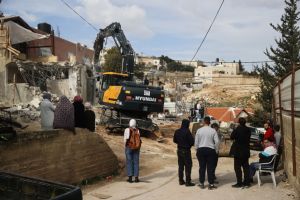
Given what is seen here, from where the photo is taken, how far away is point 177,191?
11.2m

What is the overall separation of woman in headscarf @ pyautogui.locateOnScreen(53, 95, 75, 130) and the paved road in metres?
1.75

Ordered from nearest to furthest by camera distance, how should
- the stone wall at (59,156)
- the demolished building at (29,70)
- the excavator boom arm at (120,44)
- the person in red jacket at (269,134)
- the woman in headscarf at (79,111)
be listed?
the stone wall at (59,156) < the woman in headscarf at (79,111) < the person in red jacket at (269,134) < the excavator boom arm at (120,44) < the demolished building at (29,70)

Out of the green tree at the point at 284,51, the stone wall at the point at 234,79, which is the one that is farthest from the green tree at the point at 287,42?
the stone wall at the point at 234,79

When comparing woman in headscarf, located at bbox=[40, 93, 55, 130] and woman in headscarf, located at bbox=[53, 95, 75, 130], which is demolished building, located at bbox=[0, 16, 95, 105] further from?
woman in headscarf, located at bbox=[53, 95, 75, 130]

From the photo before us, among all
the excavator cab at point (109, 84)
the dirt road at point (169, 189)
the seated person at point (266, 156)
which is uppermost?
the excavator cab at point (109, 84)

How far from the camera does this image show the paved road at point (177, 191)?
1059cm

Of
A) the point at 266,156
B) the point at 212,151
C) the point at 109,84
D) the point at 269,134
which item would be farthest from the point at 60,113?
the point at 109,84

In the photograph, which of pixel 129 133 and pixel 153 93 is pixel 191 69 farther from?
pixel 129 133

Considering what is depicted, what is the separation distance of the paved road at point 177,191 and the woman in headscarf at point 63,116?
5.73 feet

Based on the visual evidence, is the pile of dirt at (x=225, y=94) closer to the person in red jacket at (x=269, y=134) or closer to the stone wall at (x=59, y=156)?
the person in red jacket at (x=269, y=134)

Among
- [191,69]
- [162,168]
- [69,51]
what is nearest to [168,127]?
[162,168]

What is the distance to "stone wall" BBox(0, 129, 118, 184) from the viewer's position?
9.98 m

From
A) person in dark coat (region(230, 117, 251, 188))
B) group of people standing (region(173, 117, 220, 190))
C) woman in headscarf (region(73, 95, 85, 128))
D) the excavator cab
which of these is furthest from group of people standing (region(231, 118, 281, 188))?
A: the excavator cab

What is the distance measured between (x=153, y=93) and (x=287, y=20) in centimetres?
2578
